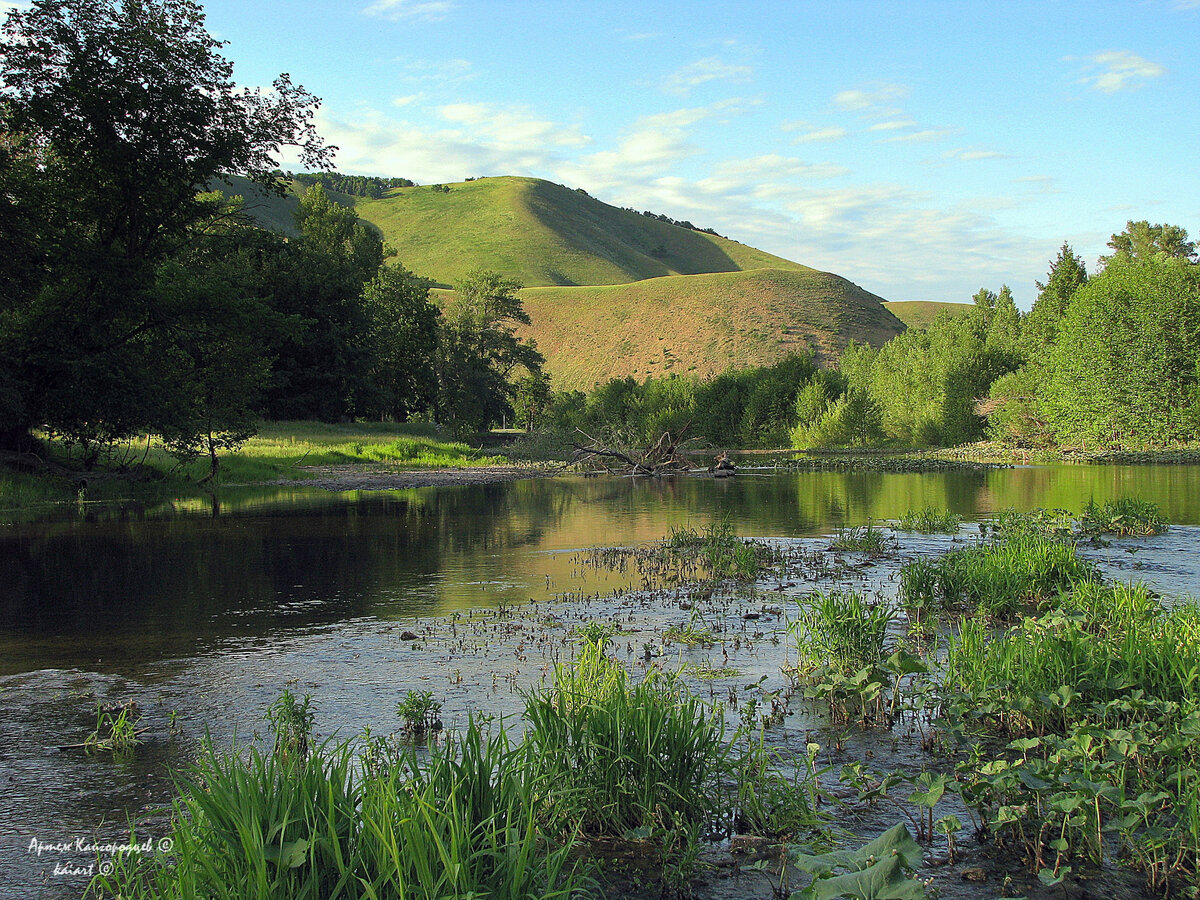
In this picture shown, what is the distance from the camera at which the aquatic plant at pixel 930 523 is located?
58.1 feet

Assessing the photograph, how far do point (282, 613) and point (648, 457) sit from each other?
101ft

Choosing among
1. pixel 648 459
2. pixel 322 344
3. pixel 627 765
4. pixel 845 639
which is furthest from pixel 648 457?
pixel 627 765

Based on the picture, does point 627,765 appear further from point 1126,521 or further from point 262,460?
point 262,460

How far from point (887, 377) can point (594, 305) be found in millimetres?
77192

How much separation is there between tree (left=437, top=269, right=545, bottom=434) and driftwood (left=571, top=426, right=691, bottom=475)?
88.3ft

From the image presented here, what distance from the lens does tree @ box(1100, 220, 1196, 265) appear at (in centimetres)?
8894

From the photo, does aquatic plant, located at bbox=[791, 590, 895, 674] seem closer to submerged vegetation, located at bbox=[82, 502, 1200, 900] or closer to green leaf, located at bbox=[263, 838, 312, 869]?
submerged vegetation, located at bbox=[82, 502, 1200, 900]

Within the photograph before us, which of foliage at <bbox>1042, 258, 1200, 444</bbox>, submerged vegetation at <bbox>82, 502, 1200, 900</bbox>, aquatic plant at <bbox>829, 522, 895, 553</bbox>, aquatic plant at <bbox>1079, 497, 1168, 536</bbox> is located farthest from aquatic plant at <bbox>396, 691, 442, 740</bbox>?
foliage at <bbox>1042, 258, 1200, 444</bbox>

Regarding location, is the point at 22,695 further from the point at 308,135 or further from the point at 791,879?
the point at 308,135

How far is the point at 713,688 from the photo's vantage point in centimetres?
730

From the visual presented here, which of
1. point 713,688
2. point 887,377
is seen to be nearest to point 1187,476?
point 713,688

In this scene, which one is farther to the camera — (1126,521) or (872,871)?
(1126,521)

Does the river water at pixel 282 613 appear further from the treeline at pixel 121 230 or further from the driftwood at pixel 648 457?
the driftwood at pixel 648 457

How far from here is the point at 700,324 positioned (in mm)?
129625
